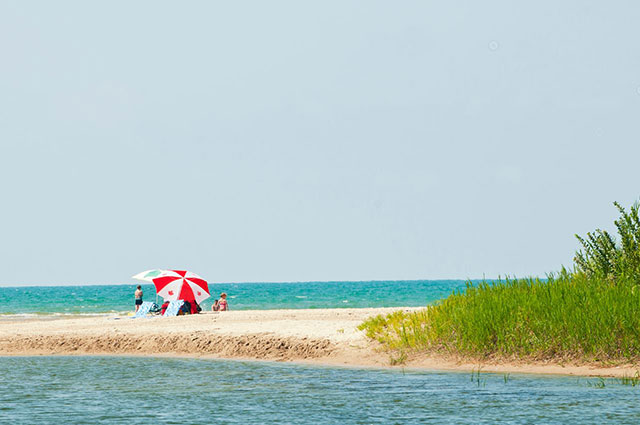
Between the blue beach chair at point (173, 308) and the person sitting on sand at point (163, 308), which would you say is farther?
the person sitting on sand at point (163, 308)

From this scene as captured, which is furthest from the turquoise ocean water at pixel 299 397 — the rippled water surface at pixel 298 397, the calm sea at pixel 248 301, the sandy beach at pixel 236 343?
the calm sea at pixel 248 301

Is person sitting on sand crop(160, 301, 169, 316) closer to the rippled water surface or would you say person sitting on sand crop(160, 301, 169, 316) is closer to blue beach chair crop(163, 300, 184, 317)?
blue beach chair crop(163, 300, 184, 317)

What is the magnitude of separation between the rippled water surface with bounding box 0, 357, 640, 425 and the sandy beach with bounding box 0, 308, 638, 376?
111 cm

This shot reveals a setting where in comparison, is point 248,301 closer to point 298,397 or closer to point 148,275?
point 148,275

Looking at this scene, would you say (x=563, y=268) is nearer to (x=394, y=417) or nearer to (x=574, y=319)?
(x=574, y=319)

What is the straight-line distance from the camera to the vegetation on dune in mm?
18281

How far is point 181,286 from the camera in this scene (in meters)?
34.9

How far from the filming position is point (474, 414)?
13.4 meters

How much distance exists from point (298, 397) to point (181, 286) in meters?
20.1

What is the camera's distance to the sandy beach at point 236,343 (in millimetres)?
19922

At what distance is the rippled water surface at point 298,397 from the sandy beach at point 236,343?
3.64ft

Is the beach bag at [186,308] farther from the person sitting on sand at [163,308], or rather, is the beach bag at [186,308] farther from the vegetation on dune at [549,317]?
the vegetation on dune at [549,317]

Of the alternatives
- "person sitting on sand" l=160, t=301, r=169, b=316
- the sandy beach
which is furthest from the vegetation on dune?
"person sitting on sand" l=160, t=301, r=169, b=316

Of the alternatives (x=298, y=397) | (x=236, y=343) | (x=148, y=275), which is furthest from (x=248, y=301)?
(x=298, y=397)
